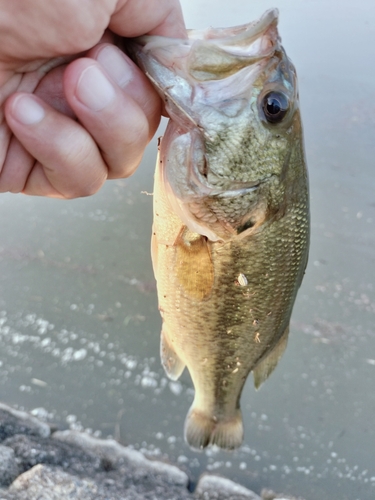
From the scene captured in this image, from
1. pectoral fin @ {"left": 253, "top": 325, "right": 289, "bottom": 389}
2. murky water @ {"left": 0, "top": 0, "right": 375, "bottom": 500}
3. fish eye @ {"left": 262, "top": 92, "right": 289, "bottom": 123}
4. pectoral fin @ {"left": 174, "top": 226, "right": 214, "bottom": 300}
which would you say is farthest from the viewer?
murky water @ {"left": 0, "top": 0, "right": 375, "bottom": 500}

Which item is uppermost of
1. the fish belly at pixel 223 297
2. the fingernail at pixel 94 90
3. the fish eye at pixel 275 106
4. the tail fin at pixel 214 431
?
the fingernail at pixel 94 90

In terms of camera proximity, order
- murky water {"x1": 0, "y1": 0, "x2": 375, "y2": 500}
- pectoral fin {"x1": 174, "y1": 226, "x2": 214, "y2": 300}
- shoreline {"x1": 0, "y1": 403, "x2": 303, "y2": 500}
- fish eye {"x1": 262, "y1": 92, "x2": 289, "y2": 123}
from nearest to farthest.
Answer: fish eye {"x1": 262, "y1": 92, "x2": 289, "y2": 123} → pectoral fin {"x1": 174, "y1": 226, "x2": 214, "y2": 300} → shoreline {"x1": 0, "y1": 403, "x2": 303, "y2": 500} → murky water {"x1": 0, "y1": 0, "x2": 375, "y2": 500}

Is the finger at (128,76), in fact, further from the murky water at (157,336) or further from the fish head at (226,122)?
the murky water at (157,336)

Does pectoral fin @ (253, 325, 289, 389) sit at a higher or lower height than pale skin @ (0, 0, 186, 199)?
lower

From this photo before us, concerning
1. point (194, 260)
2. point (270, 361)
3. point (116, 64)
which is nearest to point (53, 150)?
point (116, 64)

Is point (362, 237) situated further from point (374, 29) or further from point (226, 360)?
point (374, 29)

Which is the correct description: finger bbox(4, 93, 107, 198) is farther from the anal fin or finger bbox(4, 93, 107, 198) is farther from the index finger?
the anal fin

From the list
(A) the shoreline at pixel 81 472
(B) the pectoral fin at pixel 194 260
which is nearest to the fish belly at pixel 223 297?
(B) the pectoral fin at pixel 194 260

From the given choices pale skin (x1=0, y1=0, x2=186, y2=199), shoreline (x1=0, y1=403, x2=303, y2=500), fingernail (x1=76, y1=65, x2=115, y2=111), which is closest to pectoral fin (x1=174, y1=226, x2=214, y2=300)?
pale skin (x1=0, y1=0, x2=186, y2=199)

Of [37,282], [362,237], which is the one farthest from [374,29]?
[37,282]
